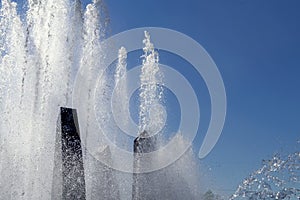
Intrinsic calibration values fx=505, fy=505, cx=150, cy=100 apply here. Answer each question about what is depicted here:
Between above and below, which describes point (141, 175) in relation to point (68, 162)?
above

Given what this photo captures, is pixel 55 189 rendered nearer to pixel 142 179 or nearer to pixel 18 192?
pixel 18 192

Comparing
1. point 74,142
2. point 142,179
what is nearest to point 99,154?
point 142,179

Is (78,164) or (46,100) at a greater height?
(46,100)

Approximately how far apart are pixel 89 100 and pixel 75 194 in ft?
24.2

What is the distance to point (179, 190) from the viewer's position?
21.1m

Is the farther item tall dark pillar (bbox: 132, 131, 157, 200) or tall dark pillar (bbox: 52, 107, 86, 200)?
tall dark pillar (bbox: 132, 131, 157, 200)

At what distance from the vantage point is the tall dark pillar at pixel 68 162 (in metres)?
14.7

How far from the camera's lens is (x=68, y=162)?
1508 cm

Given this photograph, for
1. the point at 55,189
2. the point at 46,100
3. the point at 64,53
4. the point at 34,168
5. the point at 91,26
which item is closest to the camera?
the point at 55,189

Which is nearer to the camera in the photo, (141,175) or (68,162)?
(68,162)

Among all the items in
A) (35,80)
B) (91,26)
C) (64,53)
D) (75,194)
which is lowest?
(75,194)

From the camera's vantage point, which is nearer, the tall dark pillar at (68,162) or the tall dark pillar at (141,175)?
the tall dark pillar at (68,162)

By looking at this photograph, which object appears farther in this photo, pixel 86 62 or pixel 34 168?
pixel 86 62

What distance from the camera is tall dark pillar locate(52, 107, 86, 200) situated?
14.7 m
